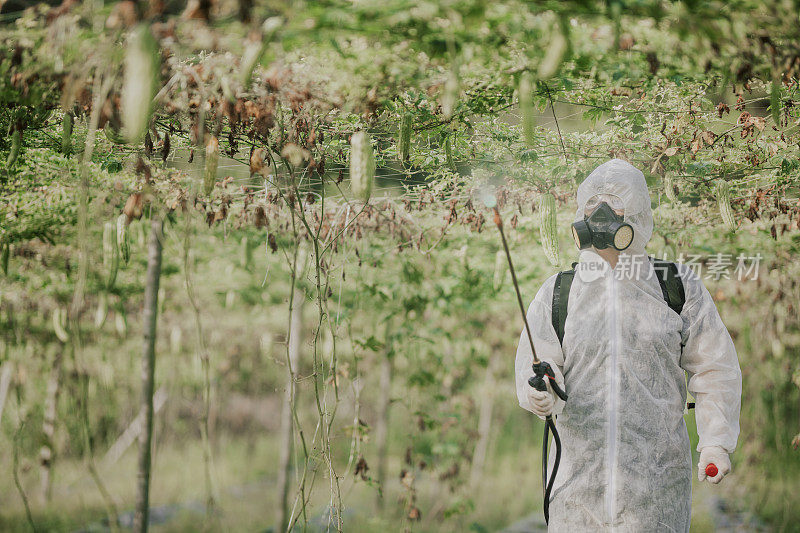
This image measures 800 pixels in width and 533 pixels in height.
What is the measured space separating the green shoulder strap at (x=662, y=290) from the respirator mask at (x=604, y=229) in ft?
0.56

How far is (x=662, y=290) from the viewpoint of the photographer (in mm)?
2197

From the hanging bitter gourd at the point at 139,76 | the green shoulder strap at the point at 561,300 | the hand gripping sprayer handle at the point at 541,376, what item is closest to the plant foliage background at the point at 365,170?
the hanging bitter gourd at the point at 139,76

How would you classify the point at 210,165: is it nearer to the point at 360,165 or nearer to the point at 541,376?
the point at 360,165

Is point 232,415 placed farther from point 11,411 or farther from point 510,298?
point 510,298

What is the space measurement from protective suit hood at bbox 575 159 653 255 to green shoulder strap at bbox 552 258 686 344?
0.37 feet

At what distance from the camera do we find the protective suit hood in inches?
86.4

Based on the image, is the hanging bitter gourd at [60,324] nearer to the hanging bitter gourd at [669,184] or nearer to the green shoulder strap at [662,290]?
the green shoulder strap at [662,290]

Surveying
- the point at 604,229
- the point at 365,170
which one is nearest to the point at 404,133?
the point at 365,170

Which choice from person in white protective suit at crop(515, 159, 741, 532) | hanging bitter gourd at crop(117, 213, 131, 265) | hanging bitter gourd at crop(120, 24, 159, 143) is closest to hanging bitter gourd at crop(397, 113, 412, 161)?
person in white protective suit at crop(515, 159, 741, 532)

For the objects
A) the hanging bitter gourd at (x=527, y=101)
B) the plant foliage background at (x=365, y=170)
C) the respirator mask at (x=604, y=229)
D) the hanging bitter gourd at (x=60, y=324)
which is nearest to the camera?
the plant foliage background at (x=365, y=170)

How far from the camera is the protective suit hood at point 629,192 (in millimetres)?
2193

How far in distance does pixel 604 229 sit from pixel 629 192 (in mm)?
180

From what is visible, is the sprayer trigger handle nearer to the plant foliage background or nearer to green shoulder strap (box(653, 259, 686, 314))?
green shoulder strap (box(653, 259, 686, 314))

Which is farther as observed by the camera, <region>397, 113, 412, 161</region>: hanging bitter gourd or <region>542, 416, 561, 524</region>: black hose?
<region>397, 113, 412, 161</region>: hanging bitter gourd
